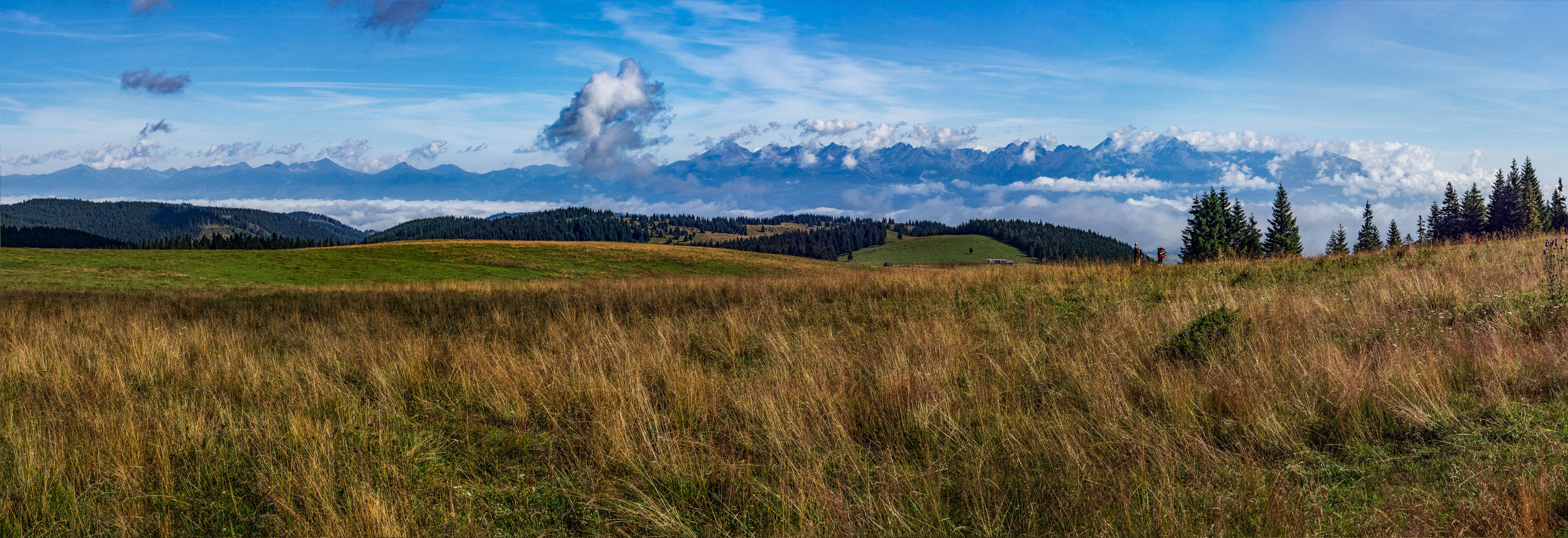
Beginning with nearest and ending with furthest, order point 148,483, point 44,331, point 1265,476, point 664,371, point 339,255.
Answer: point 1265,476 → point 148,483 → point 664,371 → point 44,331 → point 339,255

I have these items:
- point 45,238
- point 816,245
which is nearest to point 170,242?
point 45,238

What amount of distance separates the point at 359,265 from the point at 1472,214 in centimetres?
10113

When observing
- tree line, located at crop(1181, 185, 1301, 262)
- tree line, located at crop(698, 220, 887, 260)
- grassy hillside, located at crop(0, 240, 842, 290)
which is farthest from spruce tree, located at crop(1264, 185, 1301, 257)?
tree line, located at crop(698, 220, 887, 260)

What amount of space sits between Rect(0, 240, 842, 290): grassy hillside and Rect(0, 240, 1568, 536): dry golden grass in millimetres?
18719

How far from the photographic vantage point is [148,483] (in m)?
4.01

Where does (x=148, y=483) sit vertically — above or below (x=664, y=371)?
below

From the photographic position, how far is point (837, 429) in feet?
14.4

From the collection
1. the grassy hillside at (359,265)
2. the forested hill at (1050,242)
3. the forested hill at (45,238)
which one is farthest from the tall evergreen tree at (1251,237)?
the forested hill at (45,238)

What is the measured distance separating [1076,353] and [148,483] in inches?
275

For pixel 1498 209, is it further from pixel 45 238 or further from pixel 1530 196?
pixel 45 238

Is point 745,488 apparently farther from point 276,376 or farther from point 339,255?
point 339,255

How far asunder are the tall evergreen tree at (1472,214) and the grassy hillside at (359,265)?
218 ft

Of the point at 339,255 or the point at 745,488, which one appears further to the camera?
the point at 339,255

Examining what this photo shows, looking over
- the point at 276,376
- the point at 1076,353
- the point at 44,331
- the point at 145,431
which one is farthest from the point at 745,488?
the point at 44,331
